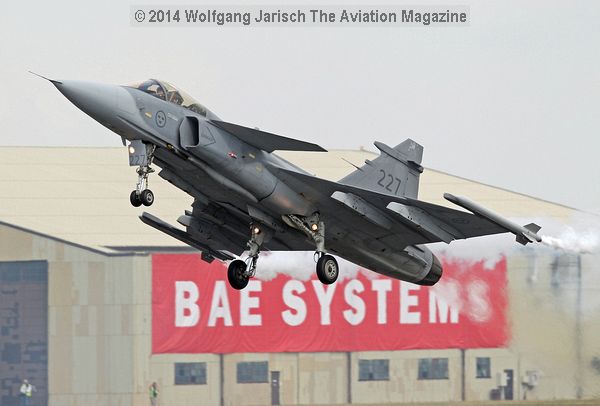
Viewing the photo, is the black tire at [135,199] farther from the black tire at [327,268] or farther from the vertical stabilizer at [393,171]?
the vertical stabilizer at [393,171]

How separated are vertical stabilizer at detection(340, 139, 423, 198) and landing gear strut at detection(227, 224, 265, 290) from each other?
2861 millimetres

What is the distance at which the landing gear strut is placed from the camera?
3144 centimetres

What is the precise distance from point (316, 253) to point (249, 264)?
1750 mm

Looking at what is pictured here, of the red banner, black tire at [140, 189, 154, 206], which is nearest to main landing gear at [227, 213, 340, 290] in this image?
black tire at [140, 189, 154, 206]

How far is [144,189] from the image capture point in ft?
92.9

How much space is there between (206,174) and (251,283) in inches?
900

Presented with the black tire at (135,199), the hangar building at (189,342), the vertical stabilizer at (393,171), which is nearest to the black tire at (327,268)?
the vertical stabilizer at (393,171)

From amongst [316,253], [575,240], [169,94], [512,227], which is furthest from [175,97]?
[575,240]

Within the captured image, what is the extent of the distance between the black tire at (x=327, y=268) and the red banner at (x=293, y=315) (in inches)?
770

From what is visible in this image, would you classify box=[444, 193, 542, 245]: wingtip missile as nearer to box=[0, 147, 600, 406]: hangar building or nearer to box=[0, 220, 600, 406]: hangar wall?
box=[0, 147, 600, 406]: hangar building

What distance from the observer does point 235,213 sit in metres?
31.6

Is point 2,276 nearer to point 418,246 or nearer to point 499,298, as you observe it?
point 499,298

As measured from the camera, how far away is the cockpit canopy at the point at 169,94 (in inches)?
1142

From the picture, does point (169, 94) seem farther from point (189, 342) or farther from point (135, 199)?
→ point (189, 342)
